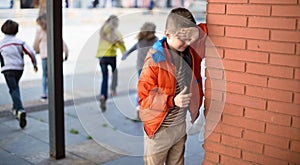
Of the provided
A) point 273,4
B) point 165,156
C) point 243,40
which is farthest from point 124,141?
point 273,4

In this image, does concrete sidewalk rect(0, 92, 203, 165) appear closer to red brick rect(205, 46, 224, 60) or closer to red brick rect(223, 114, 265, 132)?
red brick rect(223, 114, 265, 132)

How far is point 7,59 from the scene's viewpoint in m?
6.02

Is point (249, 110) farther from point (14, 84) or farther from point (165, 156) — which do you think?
point (14, 84)

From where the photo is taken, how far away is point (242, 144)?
311 cm

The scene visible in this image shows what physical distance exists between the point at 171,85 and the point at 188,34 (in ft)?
1.24

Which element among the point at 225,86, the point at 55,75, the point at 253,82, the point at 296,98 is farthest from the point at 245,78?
the point at 55,75

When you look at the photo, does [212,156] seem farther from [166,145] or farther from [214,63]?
[214,63]

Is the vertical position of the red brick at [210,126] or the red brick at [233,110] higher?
the red brick at [233,110]

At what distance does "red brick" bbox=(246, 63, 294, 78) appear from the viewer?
2.79 metres

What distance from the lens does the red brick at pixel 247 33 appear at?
287cm

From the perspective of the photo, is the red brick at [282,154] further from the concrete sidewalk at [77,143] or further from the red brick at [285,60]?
the concrete sidewalk at [77,143]

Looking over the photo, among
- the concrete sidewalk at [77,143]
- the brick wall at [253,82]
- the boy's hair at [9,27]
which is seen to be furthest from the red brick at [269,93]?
the boy's hair at [9,27]

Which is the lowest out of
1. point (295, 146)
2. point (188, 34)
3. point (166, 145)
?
point (166, 145)

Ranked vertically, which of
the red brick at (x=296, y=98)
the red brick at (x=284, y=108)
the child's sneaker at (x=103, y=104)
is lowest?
the child's sneaker at (x=103, y=104)
